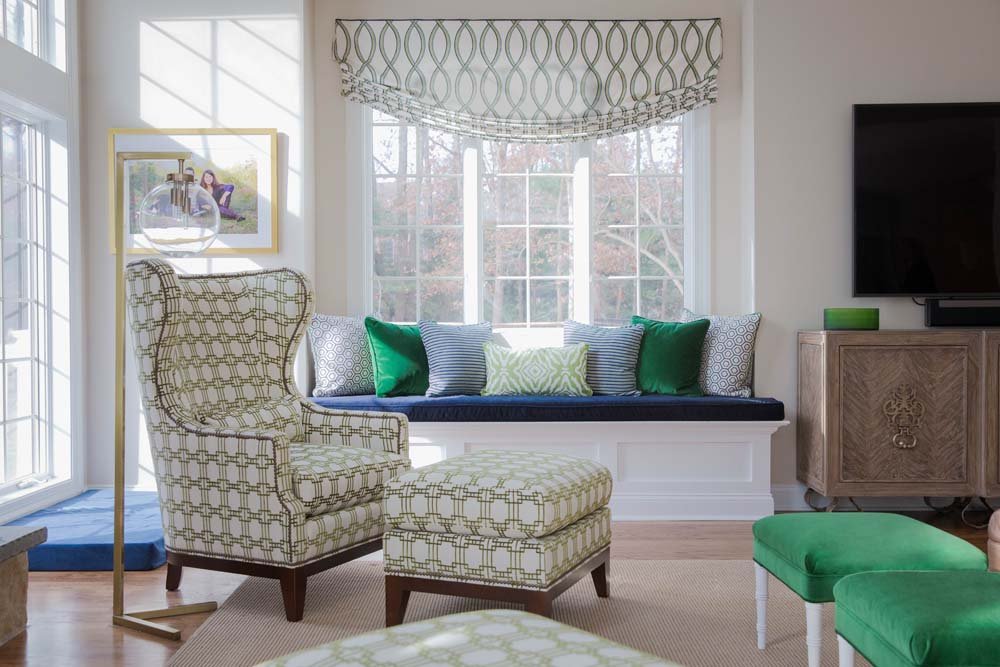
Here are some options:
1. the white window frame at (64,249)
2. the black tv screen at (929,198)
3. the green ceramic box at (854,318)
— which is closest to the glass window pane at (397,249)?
the white window frame at (64,249)

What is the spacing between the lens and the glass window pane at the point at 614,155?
500 cm

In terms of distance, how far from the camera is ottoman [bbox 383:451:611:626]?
2.58 m

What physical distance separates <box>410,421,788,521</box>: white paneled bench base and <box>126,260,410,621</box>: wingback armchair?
105 cm

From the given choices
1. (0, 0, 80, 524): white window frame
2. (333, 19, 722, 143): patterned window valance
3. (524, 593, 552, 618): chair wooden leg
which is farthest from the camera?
(333, 19, 722, 143): patterned window valance

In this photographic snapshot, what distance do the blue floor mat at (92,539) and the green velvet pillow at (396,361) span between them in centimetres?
119

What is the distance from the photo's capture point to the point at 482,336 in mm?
4754

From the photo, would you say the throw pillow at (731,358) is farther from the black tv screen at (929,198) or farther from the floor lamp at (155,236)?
the floor lamp at (155,236)

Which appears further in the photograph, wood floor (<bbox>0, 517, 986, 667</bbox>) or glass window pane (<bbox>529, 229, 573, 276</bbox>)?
glass window pane (<bbox>529, 229, 573, 276</bbox>)

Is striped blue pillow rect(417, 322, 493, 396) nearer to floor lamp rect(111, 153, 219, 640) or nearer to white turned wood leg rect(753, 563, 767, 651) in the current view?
floor lamp rect(111, 153, 219, 640)

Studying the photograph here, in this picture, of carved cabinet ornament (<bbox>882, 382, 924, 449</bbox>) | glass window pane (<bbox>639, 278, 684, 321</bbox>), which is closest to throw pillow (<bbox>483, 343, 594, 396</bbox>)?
glass window pane (<bbox>639, 278, 684, 321</bbox>)

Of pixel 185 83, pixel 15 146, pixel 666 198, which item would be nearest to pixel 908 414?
pixel 666 198

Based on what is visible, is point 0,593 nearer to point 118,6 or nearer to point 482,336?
point 482,336

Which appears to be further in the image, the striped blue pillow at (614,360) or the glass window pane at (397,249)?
the glass window pane at (397,249)

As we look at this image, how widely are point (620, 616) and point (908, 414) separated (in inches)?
78.0
